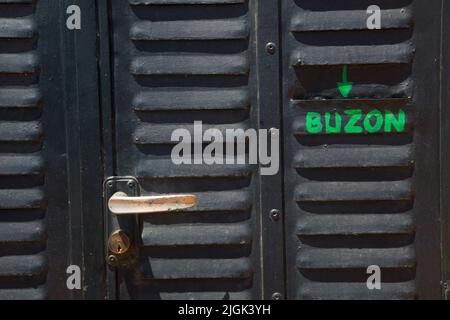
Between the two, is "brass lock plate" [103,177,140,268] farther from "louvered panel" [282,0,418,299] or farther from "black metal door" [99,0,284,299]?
"louvered panel" [282,0,418,299]

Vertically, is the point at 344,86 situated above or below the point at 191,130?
above

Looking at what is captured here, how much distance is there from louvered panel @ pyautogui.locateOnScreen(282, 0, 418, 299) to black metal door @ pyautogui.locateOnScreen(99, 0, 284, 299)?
7cm

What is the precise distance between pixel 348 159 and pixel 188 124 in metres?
0.58

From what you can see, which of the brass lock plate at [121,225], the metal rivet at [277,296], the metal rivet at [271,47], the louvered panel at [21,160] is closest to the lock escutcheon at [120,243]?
the brass lock plate at [121,225]

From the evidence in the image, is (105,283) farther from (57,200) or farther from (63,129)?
(63,129)

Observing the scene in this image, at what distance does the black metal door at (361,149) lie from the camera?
2348 mm

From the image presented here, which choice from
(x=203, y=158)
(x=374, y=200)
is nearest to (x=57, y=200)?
(x=203, y=158)

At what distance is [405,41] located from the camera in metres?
2.35

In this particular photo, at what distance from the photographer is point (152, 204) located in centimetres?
230

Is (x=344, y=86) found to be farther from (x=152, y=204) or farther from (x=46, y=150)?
(x=46, y=150)

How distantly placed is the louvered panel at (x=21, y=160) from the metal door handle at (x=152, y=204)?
0.31 meters

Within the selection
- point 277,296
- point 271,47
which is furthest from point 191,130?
point 277,296
